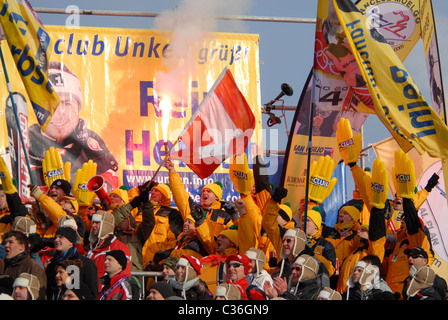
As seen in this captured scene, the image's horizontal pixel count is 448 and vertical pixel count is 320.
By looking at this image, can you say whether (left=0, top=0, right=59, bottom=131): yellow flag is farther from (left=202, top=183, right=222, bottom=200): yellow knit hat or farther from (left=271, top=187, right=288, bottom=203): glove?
(left=271, top=187, right=288, bottom=203): glove

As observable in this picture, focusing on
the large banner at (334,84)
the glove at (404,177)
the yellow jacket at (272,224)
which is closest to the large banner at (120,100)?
the large banner at (334,84)

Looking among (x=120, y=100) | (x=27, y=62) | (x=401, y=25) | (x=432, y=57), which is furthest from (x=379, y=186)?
(x=120, y=100)

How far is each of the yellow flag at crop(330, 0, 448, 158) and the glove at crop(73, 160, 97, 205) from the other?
3.82 metres

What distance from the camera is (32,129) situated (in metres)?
12.6

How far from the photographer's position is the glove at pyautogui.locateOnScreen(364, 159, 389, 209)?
356 inches

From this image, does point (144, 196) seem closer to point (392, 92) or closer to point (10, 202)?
point (10, 202)

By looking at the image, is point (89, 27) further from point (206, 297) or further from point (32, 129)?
point (206, 297)

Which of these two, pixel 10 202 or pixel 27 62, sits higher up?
pixel 27 62

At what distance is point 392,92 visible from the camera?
873 cm

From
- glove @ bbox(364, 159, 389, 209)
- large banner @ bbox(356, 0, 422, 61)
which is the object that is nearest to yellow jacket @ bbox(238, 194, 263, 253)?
glove @ bbox(364, 159, 389, 209)

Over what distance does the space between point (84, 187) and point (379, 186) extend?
373 centimetres

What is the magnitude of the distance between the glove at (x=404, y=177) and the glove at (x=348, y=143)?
35.2 inches

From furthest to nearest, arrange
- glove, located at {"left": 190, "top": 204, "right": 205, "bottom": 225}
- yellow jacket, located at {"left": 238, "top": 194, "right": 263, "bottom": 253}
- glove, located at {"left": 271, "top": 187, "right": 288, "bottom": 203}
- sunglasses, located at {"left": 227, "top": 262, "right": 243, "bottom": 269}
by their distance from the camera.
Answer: glove, located at {"left": 190, "top": 204, "right": 205, "bottom": 225} < yellow jacket, located at {"left": 238, "top": 194, "right": 263, "bottom": 253} < glove, located at {"left": 271, "top": 187, "right": 288, "bottom": 203} < sunglasses, located at {"left": 227, "top": 262, "right": 243, "bottom": 269}
